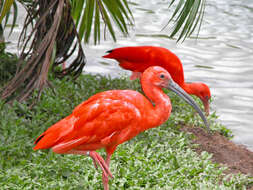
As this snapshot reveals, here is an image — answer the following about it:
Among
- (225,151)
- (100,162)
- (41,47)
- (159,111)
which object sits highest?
(41,47)

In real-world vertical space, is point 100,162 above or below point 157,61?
below

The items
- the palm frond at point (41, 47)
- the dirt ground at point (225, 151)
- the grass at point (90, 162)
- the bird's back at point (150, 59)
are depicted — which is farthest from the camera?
the bird's back at point (150, 59)

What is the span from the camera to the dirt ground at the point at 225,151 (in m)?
4.40

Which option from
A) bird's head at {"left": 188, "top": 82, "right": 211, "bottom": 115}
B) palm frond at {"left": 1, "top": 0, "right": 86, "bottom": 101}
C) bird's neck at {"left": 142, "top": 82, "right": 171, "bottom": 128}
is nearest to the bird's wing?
bird's neck at {"left": 142, "top": 82, "right": 171, "bottom": 128}

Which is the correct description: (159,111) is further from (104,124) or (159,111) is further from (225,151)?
(225,151)

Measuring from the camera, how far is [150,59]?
5.27 m

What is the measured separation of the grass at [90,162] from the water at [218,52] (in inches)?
46.0

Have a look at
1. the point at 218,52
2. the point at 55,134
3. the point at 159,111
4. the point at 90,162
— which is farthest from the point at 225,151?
the point at 218,52

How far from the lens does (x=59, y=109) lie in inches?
188

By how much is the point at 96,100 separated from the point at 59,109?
1538 mm

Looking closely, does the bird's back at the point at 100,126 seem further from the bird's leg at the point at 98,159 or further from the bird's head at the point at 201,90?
the bird's head at the point at 201,90

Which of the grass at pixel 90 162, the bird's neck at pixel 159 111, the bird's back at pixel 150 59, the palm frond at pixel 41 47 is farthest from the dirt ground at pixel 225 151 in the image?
the palm frond at pixel 41 47

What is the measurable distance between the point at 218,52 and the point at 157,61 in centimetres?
323

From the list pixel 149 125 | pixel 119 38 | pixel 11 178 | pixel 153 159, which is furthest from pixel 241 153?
pixel 119 38
